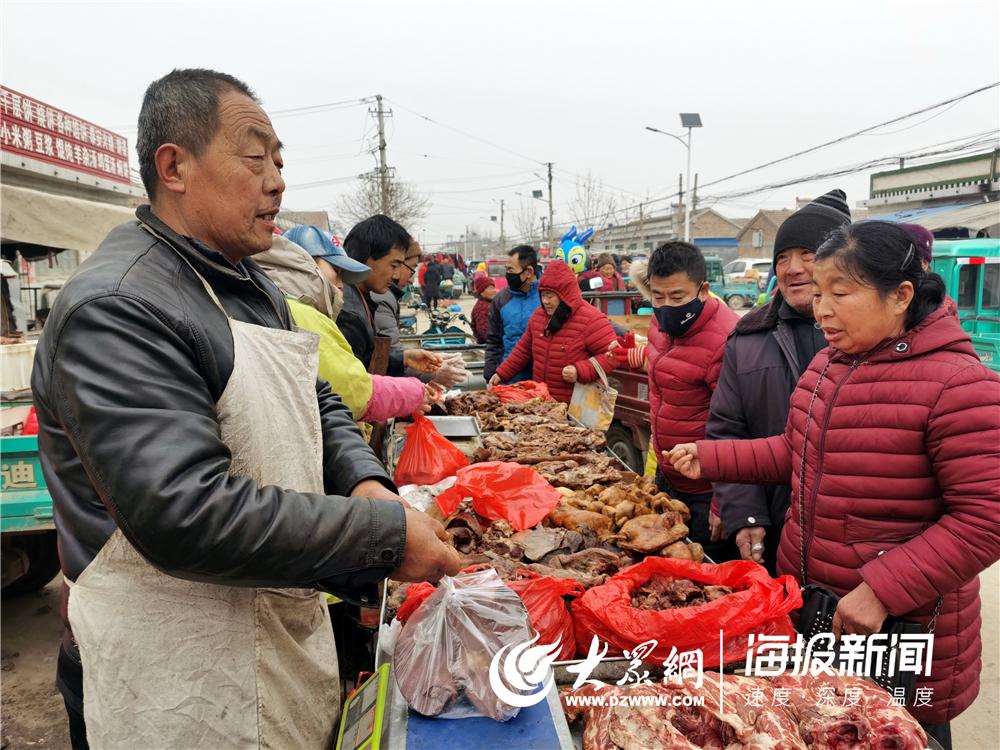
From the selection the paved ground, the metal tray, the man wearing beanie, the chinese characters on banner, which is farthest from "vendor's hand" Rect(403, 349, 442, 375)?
the chinese characters on banner

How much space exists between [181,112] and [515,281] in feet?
16.2

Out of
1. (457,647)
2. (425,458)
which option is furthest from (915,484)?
(425,458)

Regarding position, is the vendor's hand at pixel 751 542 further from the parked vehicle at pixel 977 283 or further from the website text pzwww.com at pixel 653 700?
the parked vehicle at pixel 977 283

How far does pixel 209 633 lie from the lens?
4.31 ft

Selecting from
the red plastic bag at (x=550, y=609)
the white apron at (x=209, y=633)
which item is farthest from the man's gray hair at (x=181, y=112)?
the red plastic bag at (x=550, y=609)

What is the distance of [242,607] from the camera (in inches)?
53.2

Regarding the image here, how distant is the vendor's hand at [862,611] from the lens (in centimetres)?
184

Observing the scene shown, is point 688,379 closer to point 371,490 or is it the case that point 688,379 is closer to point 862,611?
point 862,611

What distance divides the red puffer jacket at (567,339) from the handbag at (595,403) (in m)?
0.07

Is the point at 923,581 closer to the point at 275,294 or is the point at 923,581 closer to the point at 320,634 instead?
the point at 320,634

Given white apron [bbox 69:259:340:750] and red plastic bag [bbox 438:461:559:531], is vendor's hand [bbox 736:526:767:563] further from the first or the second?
white apron [bbox 69:259:340:750]

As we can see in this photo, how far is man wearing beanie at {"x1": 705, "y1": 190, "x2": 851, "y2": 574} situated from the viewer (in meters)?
2.66

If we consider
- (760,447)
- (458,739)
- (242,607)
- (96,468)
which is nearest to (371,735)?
(458,739)

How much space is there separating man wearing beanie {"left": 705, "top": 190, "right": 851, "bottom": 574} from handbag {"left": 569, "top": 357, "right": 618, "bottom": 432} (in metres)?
1.93
